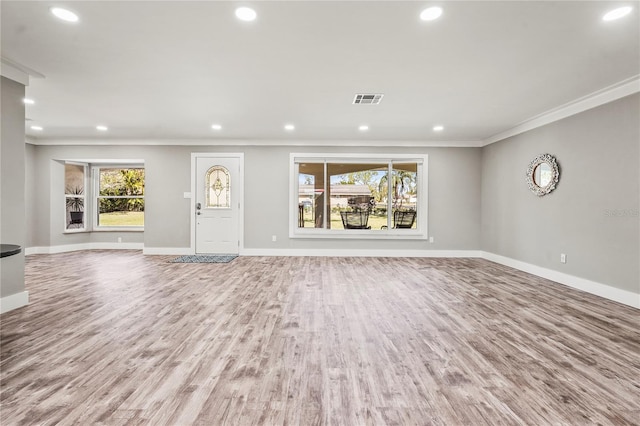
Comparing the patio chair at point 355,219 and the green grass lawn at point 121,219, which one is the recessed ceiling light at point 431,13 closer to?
the patio chair at point 355,219

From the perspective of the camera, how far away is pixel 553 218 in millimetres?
4547

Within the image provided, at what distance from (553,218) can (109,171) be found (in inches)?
374

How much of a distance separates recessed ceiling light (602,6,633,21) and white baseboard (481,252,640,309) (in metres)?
2.97

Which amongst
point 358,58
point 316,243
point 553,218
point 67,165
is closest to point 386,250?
point 316,243

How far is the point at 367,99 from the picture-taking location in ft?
13.0

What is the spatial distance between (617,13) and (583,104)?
88.7 inches

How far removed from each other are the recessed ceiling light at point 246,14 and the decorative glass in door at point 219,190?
4.63 meters

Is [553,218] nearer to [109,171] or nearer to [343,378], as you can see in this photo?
[343,378]

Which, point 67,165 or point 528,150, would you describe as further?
point 67,165

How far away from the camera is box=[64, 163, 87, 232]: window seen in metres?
7.00

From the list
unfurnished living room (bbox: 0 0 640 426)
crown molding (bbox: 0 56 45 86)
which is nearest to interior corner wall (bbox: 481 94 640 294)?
unfurnished living room (bbox: 0 0 640 426)

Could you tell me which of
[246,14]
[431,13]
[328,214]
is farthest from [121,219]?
[431,13]

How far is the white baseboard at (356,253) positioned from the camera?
21.5 feet

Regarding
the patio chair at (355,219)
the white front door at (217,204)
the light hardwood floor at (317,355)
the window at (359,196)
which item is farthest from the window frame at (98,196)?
the patio chair at (355,219)
